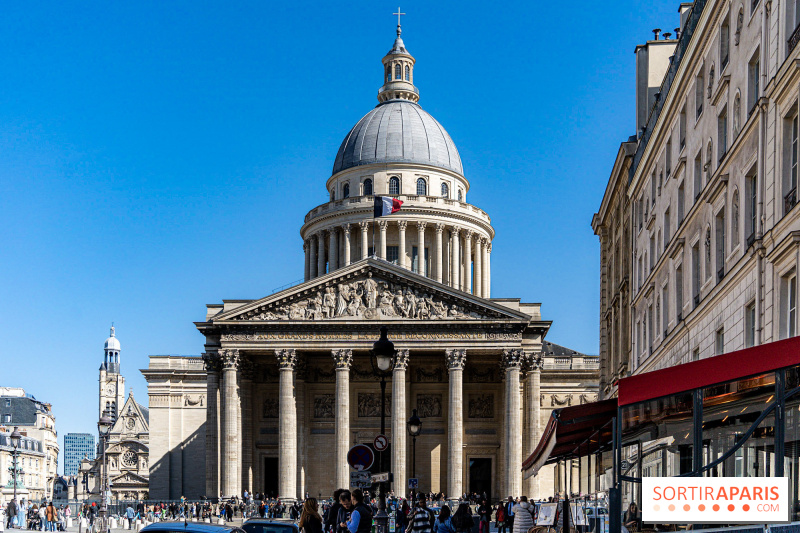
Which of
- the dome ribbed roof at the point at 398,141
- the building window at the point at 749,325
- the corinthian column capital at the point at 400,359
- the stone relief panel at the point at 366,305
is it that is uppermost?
the dome ribbed roof at the point at 398,141

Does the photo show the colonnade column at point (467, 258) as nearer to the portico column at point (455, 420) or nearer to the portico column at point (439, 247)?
the portico column at point (439, 247)

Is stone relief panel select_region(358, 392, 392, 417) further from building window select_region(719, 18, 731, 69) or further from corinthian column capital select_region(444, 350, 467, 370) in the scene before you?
building window select_region(719, 18, 731, 69)

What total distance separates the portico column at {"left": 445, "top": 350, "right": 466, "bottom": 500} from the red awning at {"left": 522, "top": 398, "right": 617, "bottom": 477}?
49.8 m

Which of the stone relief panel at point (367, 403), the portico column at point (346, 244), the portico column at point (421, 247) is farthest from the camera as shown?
the portico column at point (346, 244)

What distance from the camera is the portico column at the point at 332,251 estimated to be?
9188cm

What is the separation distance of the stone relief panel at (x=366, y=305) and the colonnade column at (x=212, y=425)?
407 centimetres

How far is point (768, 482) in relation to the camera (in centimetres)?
884

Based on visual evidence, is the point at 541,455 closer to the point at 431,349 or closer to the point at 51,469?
the point at 431,349

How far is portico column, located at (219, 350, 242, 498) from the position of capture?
225 ft

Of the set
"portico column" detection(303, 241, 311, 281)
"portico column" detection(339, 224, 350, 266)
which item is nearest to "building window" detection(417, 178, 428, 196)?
"portico column" detection(339, 224, 350, 266)

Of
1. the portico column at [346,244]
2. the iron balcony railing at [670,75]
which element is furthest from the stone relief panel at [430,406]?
the iron balcony railing at [670,75]

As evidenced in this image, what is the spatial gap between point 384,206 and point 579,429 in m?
67.0

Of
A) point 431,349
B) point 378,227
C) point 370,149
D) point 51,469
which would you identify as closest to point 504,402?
point 431,349

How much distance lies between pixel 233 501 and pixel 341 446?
7.42 meters
